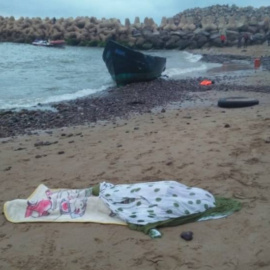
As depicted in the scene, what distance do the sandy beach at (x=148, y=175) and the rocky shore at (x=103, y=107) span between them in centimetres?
28

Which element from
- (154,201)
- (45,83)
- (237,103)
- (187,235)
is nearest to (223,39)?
(45,83)

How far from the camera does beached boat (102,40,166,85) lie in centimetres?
1426

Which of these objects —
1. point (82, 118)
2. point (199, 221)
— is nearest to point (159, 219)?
point (199, 221)

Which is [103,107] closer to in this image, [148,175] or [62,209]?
[148,175]

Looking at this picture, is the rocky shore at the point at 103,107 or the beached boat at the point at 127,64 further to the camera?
the beached boat at the point at 127,64

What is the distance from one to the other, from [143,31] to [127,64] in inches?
1040

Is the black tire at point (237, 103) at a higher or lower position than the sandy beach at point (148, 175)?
higher

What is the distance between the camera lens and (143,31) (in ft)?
129

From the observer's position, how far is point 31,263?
289 centimetres

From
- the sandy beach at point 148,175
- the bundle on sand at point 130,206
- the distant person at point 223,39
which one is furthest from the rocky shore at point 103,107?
the distant person at point 223,39

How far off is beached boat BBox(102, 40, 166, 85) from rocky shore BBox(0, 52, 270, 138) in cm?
125

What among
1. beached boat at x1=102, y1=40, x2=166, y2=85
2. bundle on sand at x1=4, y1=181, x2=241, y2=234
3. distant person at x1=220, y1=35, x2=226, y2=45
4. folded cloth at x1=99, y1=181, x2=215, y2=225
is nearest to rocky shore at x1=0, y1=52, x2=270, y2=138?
beached boat at x1=102, y1=40, x2=166, y2=85

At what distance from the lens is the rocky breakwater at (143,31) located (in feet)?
120

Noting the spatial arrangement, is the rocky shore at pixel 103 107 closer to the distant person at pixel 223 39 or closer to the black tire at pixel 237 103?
the black tire at pixel 237 103
